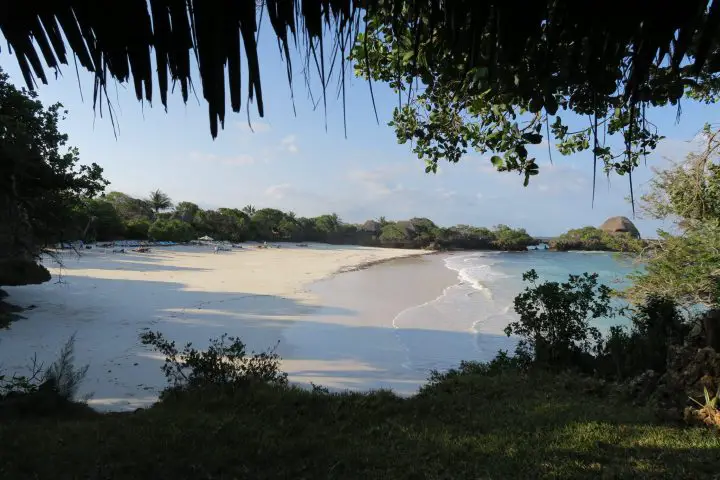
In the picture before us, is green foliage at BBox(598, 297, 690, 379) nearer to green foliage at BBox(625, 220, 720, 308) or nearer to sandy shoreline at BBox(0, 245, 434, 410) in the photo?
green foliage at BBox(625, 220, 720, 308)

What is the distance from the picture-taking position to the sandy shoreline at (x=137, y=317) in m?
7.16

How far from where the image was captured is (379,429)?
3859mm

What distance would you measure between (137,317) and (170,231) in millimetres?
36057

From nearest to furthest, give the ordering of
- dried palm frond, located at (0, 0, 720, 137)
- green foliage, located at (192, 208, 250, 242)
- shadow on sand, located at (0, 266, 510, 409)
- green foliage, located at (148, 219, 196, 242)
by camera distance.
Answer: dried palm frond, located at (0, 0, 720, 137) → shadow on sand, located at (0, 266, 510, 409) → green foliage, located at (148, 219, 196, 242) → green foliage, located at (192, 208, 250, 242)

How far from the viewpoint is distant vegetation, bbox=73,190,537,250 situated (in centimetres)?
4384

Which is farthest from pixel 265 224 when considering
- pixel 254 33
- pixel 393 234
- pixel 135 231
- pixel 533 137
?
pixel 254 33

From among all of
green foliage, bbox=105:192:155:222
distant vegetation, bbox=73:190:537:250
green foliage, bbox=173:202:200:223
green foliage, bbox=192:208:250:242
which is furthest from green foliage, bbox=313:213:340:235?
green foliage, bbox=105:192:155:222

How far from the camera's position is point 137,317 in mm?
11586

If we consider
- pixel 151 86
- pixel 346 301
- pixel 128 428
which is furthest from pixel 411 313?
pixel 151 86

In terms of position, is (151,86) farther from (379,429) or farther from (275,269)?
(275,269)

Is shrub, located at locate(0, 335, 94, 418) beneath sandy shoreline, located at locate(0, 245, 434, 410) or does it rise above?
above

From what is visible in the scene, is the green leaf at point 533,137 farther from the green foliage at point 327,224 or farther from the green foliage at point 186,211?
the green foliage at point 327,224

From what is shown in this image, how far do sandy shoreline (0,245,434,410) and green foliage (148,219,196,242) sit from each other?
2189cm

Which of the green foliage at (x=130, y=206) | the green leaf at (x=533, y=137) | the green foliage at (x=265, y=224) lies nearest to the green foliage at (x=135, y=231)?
the green foliage at (x=130, y=206)
